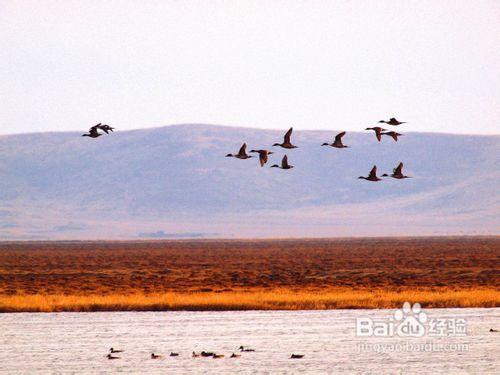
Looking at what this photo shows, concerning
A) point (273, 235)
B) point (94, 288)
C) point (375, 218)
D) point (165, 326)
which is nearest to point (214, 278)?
point (94, 288)

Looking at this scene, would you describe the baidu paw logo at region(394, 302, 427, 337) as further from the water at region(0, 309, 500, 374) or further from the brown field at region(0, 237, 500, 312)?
the brown field at region(0, 237, 500, 312)

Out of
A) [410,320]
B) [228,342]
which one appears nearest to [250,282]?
[410,320]

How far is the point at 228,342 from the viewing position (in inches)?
1162

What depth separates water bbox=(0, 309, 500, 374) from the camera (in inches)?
1011

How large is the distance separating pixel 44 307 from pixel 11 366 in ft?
42.9

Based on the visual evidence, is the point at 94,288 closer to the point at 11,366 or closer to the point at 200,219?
the point at 11,366

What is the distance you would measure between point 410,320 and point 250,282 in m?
17.5

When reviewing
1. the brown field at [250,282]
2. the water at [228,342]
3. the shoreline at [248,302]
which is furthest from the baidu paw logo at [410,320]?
the brown field at [250,282]

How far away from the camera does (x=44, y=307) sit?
39.1 metres

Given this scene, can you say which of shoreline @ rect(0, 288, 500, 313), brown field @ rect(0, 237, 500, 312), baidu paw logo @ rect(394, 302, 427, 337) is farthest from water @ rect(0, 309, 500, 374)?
brown field @ rect(0, 237, 500, 312)

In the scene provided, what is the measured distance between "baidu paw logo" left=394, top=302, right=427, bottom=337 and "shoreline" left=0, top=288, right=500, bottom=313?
879mm

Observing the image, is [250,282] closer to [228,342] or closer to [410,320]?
[410,320]

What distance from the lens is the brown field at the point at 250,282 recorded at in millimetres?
39250

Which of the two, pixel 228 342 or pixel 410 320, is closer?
pixel 228 342
